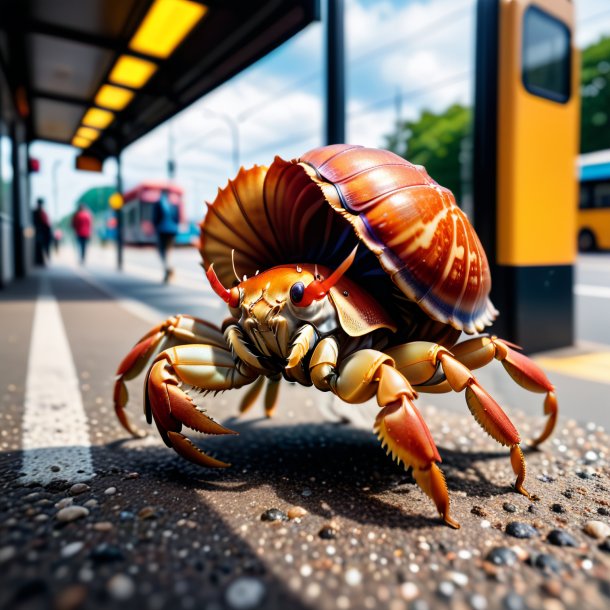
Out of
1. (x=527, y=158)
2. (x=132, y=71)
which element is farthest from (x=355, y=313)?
(x=132, y=71)

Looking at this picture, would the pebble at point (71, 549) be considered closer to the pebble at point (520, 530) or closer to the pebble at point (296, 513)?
the pebble at point (296, 513)

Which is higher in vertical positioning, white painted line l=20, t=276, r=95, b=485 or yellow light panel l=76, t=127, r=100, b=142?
yellow light panel l=76, t=127, r=100, b=142

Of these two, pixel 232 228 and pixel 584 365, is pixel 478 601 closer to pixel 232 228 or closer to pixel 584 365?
pixel 232 228

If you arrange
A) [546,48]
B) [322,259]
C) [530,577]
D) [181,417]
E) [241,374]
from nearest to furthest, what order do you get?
[530,577], [181,417], [241,374], [322,259], [546,48]

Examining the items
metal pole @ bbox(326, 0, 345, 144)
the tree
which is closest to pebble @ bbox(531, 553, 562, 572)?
metal pole @ bbox(326, 0, 345, 144)

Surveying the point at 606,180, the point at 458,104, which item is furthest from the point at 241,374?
the point at 458,104

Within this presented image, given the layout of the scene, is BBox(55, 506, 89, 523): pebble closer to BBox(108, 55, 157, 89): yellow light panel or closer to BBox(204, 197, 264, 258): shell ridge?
BBox(204, 197, 264, 258): shell ridge

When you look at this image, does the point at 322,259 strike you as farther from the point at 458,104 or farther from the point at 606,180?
the point at 458,104
